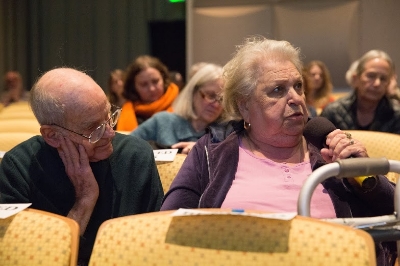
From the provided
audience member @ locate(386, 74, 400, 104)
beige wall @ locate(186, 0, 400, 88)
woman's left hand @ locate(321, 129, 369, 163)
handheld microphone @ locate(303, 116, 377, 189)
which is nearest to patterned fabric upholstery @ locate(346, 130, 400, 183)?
handheld microphone @ locate(303, 116, 377, 189)

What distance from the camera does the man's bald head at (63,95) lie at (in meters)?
2.17

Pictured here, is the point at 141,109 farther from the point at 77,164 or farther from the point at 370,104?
the point at 77,164

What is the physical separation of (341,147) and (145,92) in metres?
3.46

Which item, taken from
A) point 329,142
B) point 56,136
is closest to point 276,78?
point 329,142

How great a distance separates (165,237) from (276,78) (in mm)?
1010

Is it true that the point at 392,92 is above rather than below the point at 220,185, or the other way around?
below

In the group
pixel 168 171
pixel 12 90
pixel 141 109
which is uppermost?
pixel 168 171

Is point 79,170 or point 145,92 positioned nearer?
point 79,170

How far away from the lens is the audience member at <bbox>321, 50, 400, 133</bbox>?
15.3 feet

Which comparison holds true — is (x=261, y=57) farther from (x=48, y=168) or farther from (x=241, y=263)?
(x=241, y=263)

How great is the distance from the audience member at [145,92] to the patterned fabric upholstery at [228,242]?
12.2 feet

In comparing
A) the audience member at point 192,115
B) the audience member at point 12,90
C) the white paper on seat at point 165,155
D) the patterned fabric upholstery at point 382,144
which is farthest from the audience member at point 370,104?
the audience member at point 12,90

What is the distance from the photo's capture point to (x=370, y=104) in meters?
4.82

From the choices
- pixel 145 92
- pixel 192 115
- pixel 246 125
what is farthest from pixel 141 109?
pixel 246 125
